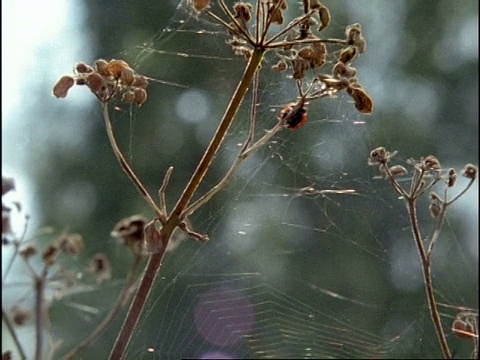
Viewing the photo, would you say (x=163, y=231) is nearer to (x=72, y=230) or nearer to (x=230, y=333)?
(x=230, y=333)

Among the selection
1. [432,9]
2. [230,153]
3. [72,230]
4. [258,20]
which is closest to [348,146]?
[230,153]

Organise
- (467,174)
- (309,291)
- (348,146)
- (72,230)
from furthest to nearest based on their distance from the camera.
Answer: (72,230) → (309,291) → (348,146) → (467,174)

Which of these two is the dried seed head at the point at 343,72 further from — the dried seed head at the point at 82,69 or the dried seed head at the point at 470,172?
the dried seed head at the point at 470,172

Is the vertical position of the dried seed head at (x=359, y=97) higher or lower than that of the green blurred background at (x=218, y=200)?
lower

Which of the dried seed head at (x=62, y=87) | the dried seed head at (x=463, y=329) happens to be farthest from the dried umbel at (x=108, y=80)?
the dried seed head at (x=463, y=329)

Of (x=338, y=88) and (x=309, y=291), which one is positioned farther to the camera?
(x=309, y=291)

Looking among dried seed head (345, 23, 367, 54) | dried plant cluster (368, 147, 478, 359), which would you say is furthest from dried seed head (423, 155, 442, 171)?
dried seed head (345, 23, 367, 54)

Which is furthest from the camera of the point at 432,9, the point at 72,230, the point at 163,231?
the point at 432,9

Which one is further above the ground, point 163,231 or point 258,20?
point 258,20
